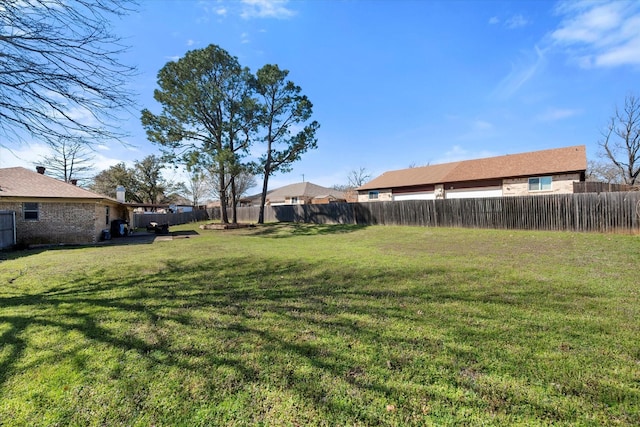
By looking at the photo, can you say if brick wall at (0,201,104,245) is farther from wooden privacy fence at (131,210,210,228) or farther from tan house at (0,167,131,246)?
wooden privacy fence at (131,210,210,228)

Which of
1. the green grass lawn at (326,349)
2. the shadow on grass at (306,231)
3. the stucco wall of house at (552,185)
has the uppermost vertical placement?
the stucco wall of house at (552,185)

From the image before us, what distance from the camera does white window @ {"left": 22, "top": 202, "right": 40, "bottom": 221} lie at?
531 inches

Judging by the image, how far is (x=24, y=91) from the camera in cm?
408

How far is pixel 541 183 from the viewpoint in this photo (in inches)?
778

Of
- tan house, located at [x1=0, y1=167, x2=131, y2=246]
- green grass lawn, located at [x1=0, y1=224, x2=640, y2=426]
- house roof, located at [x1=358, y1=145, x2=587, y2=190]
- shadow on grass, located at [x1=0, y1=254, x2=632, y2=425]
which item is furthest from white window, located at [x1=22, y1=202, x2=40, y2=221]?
house roof, located at [x1=358, y1=145, x2=587, y2=190]

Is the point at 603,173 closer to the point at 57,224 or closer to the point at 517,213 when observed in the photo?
the point at 517,213

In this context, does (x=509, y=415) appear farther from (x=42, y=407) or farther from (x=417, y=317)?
(x=42, y=407)

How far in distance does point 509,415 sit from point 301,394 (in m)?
1.54

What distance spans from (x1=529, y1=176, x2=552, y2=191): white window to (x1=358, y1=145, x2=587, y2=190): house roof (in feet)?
1.58

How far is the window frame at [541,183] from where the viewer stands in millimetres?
19406

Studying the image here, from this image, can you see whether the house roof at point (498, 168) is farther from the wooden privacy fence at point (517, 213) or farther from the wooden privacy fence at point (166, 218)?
the wooden privacy fence at point (166, 218)

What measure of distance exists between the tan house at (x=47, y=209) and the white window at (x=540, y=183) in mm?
26184

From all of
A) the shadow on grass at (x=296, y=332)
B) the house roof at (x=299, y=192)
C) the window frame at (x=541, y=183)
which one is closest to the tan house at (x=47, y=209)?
the shadow on grass at (x=296, y=332)

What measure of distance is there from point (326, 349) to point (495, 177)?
22809 mm
